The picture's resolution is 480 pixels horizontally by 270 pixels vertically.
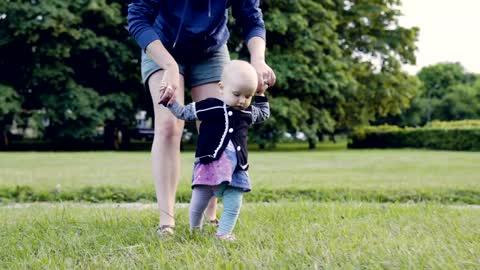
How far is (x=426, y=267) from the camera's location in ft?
7.61

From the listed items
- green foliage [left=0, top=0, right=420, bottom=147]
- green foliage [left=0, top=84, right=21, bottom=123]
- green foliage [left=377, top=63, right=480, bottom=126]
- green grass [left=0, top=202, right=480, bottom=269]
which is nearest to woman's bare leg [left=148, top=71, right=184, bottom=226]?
green grass [left=0, top=202, right=480, bottom=269]

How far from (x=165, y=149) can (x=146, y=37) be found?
66 centimetres

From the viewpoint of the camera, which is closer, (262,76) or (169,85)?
(169,85)

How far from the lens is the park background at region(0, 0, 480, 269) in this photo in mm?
2852

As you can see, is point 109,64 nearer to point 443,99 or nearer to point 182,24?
point 182,24

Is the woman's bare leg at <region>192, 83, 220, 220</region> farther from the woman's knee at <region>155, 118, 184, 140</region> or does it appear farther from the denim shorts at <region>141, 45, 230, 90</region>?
the woman's knee at <region>155, 118, 184, 140</region>

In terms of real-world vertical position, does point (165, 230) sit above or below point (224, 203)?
below

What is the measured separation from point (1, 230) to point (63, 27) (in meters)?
17.1

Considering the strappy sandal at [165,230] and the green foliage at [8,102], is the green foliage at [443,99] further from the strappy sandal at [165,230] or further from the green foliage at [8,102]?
the strappy sandal at [165,230]

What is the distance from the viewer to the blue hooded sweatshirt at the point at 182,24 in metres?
3.58

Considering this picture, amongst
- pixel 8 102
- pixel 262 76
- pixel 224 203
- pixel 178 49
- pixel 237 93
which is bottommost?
pixel 224 203

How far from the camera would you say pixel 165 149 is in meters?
3.70

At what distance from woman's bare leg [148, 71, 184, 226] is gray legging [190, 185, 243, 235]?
294 mm

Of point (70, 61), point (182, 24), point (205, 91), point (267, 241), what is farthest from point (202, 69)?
point (70, 61)
